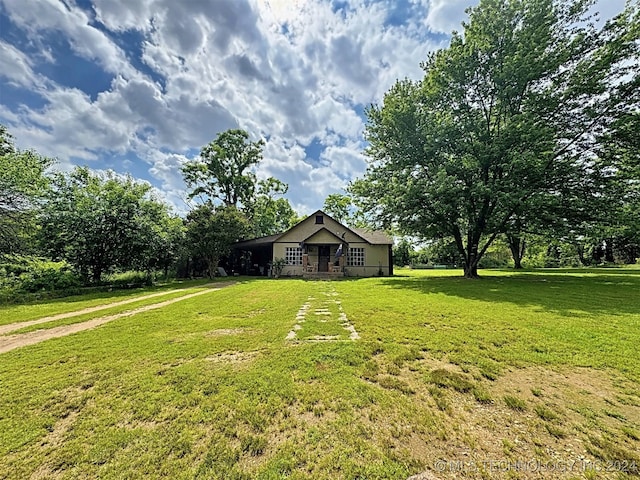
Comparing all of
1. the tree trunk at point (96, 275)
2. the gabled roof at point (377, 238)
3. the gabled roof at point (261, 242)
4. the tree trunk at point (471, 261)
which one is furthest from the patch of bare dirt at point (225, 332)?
the gabled roof at point (377, 238)

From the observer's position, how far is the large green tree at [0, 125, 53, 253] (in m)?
10.9

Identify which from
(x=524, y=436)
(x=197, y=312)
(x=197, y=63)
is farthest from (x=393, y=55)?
(x=524, y=436)

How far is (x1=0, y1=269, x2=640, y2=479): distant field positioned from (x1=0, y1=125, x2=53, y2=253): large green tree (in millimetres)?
10601

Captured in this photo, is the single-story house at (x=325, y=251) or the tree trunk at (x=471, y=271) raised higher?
the single-story house at (x=325, y=251)

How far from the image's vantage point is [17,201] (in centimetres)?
1132

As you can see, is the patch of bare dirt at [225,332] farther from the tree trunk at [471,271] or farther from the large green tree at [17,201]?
the tree trunk at [471,271]

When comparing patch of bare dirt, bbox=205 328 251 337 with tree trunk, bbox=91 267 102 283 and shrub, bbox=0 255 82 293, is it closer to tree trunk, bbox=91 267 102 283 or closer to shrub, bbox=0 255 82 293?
shrub, bbox=0 255 82 293

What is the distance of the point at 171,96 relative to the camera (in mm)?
17328

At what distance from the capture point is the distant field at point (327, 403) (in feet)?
6.44

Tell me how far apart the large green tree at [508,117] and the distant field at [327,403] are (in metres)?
9.88

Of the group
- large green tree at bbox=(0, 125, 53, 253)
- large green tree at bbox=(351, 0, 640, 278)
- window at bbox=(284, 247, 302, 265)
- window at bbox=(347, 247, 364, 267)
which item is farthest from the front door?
large green tree at bbox=(0, 125, 53, 253)

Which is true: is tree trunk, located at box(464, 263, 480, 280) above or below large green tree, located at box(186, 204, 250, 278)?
below

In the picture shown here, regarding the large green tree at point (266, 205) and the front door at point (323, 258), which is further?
the large green tree at point (266, 205)

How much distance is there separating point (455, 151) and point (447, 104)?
3.31m
